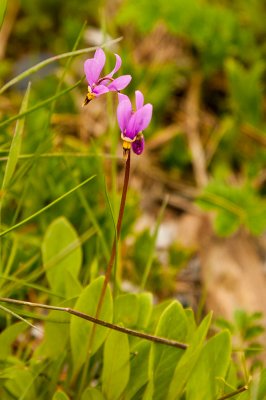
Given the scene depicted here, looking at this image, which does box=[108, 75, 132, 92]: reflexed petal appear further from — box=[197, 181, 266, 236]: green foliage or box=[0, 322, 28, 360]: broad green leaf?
box=[197, 181, 266, 236]: green foliage

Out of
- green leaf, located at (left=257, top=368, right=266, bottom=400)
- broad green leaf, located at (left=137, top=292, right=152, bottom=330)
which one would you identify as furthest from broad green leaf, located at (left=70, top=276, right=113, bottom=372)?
green leaf, located at (left=257, top=368, right=266, bottom=400)

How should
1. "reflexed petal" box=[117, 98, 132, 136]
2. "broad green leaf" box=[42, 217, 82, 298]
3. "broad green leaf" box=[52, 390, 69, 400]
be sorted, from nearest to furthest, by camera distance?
1. "reflexed petal" box=[117, 98, 132, 136]
2. "broad green leaf" box=[52, 390, 69, 400]
3. "broad green leaf" box=[42, 217, 82, 298]

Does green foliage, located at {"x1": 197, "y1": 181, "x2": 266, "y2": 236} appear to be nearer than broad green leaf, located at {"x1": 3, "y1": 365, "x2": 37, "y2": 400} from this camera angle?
No

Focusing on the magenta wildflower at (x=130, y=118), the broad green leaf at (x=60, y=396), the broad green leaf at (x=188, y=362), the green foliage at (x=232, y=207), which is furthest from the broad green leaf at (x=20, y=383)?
the green foliage at (x=232, y=207)

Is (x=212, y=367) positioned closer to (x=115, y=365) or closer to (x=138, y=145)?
(x=115, y=365)

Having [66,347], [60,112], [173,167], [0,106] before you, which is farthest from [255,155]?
[66,347]

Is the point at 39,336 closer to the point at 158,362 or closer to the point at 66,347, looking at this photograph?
the point at 66,347

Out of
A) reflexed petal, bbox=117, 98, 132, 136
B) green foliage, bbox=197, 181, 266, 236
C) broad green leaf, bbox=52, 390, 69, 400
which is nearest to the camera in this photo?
reflexed petal, bbox=117, 98, 132, 136
